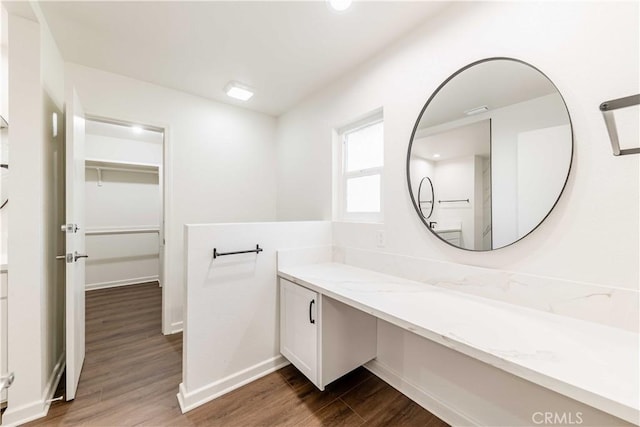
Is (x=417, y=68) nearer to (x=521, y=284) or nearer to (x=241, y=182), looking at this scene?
(x=521, y=284)

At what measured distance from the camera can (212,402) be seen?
166 centimetres

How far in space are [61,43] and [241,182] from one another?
1.82 metres

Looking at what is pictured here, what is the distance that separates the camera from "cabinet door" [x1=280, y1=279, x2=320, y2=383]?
1.68 metres

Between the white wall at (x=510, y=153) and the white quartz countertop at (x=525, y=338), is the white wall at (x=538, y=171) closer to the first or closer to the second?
the white wall at (x=510, y=153)

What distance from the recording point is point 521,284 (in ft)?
4.18

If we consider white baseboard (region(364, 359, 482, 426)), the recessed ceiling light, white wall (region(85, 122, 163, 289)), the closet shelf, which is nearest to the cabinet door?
white baseboard (region(364, 359, 482, 426))

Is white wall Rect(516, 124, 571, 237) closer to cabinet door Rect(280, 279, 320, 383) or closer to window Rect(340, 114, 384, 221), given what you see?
window Rect(340, 114, 384, 221)

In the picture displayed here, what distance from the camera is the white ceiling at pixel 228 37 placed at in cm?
160

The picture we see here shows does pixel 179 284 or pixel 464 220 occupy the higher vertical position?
pixel 464 220

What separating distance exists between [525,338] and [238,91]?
290 cm

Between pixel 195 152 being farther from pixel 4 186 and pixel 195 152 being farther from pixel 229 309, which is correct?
pixel 229 309

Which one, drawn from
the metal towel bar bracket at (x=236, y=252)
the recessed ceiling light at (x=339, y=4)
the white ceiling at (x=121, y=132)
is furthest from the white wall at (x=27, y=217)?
the white ceiling at (x=121, y=132)

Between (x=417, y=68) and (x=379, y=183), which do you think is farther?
(x=379, y=183)

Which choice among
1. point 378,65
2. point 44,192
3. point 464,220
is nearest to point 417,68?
point 378,65
